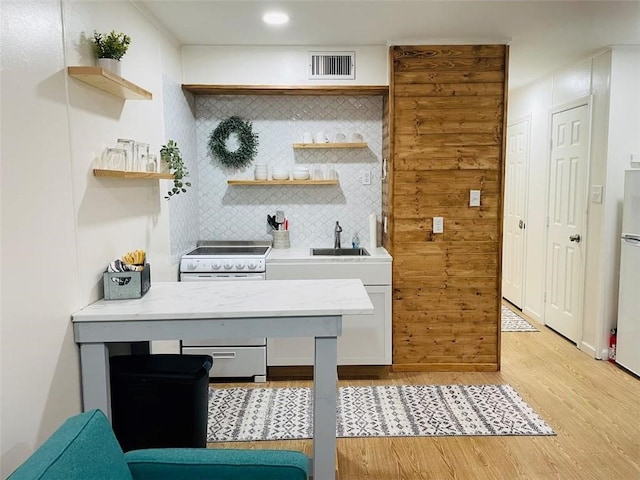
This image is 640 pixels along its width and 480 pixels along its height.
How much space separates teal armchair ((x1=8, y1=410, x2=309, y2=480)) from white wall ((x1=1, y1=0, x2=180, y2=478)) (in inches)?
15.5

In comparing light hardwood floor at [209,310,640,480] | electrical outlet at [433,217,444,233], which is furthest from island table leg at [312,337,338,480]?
electrical outlet at [433,217,444,233]

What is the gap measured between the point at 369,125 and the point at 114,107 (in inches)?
88.8

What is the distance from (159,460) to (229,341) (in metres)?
2.12

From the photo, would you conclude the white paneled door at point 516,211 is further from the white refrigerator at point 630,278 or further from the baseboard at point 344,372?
the baseboard at point 344,372

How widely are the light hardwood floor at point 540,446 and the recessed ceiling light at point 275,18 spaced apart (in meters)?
2.53

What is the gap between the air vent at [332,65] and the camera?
150 inches

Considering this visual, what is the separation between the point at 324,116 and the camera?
4.15m

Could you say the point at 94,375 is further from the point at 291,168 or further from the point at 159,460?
the point at 291,168

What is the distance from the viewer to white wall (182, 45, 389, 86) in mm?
3785

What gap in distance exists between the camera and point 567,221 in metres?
4.48

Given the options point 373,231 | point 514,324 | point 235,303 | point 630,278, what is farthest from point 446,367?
point 235,303

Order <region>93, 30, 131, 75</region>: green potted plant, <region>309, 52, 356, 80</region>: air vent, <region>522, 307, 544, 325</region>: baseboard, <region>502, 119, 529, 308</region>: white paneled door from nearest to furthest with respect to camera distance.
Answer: <region>93, 30, 131, 75</region>: green potted plant < <region>309, 52, 356, 80</region>: air vent < <region>522, 307, 544, 325</region>: baseboard < <region>502, 119, 529, 308</region>: white paneled door

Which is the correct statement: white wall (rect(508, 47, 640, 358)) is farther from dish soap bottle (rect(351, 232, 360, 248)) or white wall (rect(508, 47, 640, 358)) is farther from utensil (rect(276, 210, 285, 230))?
utensil (rect(276, 210, 285, 230))

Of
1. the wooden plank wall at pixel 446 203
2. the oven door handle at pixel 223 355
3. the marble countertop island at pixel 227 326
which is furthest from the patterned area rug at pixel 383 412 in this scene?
the marble countertop island at pixel 227 326
